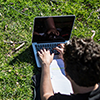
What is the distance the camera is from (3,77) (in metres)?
3.03

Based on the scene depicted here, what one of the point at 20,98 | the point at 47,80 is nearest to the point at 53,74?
the point at 47,80

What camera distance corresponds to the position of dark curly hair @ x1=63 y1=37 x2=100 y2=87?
65.8 inches

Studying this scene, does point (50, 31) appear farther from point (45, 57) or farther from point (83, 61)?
point (83, 61)

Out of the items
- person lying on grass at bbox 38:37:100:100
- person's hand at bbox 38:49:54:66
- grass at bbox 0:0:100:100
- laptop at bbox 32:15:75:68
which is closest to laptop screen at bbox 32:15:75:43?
laptop at bbox 32:15:75:68

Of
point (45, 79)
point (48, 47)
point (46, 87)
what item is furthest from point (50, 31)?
Answer: point (46, 87)

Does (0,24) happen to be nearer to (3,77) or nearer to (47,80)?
(3,77)

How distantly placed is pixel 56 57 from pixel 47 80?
2.69 ft

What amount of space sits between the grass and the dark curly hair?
5.00 ft

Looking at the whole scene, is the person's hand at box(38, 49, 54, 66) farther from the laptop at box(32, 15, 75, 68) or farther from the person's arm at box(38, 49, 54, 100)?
the laptop at box(32, 15, 75, 68)

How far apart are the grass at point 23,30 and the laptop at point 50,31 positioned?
37 cm

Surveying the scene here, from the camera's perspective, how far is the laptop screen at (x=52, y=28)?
2.80 m

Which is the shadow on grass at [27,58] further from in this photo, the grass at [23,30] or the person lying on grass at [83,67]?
the person lying on grass at [83,67]

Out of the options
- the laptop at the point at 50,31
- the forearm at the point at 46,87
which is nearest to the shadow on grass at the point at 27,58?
the laptop at the point at 50,31

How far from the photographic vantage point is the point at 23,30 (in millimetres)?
3688
